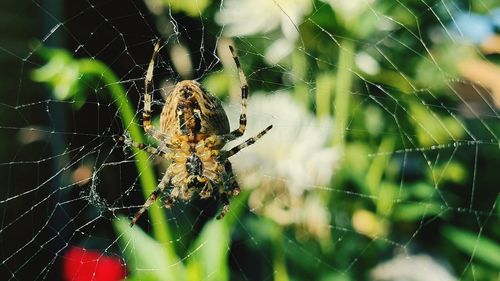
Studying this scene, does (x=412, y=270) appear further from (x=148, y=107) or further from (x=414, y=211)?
(x=148, y=107)

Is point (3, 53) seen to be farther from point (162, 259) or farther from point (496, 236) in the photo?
point (496, 236)

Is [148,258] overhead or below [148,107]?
below

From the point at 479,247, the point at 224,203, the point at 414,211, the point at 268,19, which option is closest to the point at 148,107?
the point at 224,203

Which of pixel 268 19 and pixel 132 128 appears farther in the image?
pixel 268 19

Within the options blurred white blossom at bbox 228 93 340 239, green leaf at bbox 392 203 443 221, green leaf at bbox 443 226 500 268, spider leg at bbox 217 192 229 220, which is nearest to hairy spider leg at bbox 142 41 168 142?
spider leg at bbox 217 192 229 220

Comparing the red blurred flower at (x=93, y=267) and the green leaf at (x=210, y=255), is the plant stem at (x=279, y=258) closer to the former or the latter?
the green leaf at (x=210, y=255)

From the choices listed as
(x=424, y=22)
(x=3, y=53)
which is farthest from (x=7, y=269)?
(x=424, y=22)

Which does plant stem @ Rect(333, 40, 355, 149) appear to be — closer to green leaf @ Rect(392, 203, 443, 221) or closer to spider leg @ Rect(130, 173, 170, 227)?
green leaf @ Rect(392, 203, 443, 221)
